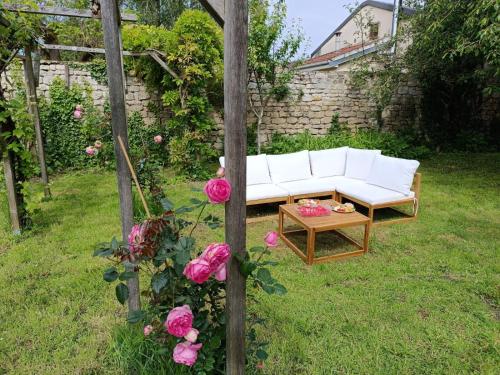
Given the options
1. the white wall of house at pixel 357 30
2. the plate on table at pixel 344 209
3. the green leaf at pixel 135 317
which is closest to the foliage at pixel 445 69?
the white wall of house at pixel 357 30

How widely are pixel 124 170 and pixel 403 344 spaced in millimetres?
1971

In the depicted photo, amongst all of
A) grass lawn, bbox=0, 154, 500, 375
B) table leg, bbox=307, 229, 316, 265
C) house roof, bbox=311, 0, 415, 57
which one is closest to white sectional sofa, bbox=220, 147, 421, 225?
grass lawn, bbox=0, 154, 500, 375

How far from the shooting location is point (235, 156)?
1208 millimetres

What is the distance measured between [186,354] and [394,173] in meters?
3.74

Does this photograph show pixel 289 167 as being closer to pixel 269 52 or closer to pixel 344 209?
pixel 344 209

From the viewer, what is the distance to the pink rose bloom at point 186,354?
1.25 m

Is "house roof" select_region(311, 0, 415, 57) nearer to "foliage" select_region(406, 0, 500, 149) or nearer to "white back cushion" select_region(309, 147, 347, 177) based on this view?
"foliage" select_region(406, 0, 500, 149)

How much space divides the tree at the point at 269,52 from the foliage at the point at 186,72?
2.38 feet

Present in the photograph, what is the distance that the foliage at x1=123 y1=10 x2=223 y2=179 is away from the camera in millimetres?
5660

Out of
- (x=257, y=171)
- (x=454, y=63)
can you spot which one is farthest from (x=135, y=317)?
(x=454, y=63)

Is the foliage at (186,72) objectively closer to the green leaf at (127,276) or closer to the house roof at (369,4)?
the house roof at (369,4)

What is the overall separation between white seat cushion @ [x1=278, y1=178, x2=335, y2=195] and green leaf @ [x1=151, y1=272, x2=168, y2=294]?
9.83 feet

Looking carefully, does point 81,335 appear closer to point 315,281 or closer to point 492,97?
point 315,281

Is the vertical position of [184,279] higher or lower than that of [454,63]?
lower
